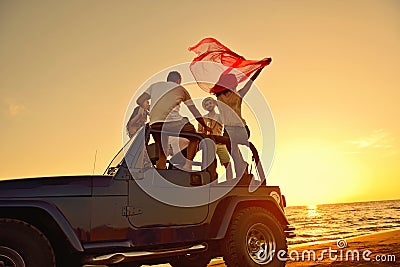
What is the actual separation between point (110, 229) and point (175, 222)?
37.7 inches

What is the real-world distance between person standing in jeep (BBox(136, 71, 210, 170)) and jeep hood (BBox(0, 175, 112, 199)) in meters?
1.20

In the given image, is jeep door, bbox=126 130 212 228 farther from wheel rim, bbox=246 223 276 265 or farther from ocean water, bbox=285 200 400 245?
ocean water, bbox=285 200 400 245

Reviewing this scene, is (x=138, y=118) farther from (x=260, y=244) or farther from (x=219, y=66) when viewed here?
(x=260, y=244)

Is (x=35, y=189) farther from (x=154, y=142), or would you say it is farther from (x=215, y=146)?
(x=215, y=146)

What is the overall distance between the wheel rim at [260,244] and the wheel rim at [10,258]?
3108 millimetres

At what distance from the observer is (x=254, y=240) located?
6.29 meters

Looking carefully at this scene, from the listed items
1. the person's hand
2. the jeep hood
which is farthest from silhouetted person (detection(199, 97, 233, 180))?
the jeep hood

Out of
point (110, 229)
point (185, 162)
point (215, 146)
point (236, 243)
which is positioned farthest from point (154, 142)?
point (236, 243)

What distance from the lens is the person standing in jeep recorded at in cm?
620

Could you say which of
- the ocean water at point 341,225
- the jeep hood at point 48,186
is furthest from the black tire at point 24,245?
the ocean water at point 341,225

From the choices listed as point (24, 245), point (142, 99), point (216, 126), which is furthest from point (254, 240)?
point (24, 245)

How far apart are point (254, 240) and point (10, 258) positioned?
11.3 feet

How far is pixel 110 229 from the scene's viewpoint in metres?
5.06

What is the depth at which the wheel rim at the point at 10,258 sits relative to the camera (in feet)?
14.4
